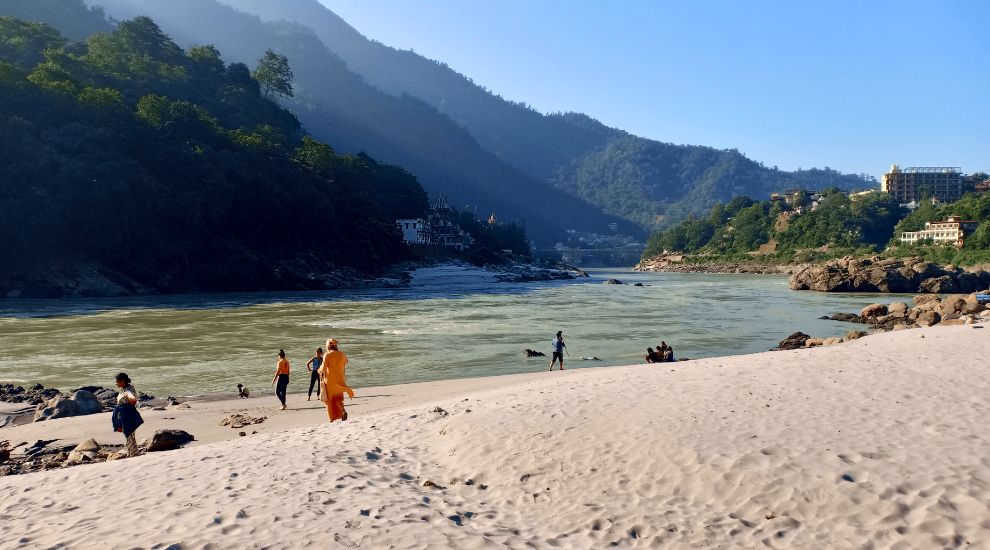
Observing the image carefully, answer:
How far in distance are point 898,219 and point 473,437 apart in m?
155

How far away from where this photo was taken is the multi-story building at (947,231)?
93125 millimetres

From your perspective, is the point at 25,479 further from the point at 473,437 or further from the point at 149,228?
the point at 149,228

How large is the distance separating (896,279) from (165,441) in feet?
233

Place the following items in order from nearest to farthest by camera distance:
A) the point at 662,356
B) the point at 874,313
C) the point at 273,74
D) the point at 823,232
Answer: the point at 662,356
the point at 874,313
the point at 273,74
the point at 823,232

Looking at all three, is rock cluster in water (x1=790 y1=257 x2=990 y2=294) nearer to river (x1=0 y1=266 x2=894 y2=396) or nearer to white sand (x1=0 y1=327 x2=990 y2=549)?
river (x1=0 y1=266 x2=894 y2=396)

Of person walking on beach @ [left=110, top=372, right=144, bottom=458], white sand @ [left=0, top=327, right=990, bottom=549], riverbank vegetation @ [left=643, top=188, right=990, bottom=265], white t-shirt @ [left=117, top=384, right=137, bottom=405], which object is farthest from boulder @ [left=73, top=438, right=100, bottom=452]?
riverbank vegetation @ [left=643, top=188, right=990, bottom=265]

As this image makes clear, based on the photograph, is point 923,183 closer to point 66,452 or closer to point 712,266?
point 712,266

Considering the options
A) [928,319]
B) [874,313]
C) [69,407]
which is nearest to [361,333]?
[69,407]

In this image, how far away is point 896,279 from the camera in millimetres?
62688

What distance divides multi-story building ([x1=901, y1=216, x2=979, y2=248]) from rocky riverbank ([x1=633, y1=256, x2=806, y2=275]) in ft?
62.7

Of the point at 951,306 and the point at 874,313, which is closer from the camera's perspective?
the point at 951,306

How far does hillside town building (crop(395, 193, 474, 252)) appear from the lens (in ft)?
345

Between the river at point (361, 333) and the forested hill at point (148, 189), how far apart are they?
956 centimetres

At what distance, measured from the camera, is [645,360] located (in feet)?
72.4
